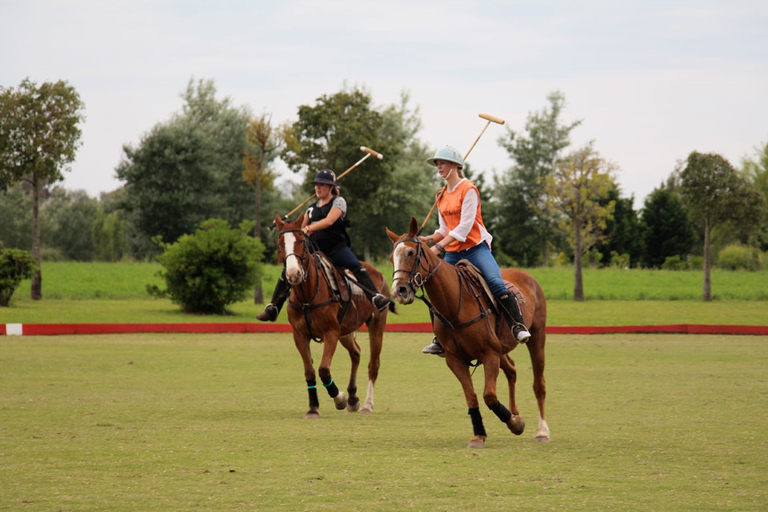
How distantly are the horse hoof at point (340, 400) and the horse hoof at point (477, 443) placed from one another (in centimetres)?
273

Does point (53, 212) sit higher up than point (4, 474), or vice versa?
point (53, 212)

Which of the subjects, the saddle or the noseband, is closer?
the noseband

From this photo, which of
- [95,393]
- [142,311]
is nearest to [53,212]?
[142,311]

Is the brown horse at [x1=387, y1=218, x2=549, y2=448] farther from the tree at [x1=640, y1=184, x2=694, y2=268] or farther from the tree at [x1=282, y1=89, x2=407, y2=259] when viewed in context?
the tree at [x1=640, y1=184, x2=694, y2=268]

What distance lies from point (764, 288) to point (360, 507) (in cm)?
3552

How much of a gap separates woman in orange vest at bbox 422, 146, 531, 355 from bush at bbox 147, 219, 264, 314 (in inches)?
707

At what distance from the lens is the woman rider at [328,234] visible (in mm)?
10998

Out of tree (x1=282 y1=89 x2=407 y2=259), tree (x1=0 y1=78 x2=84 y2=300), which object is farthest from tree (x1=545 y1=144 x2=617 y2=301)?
tree (x1=0 y1=78 x2=84 y2=300)

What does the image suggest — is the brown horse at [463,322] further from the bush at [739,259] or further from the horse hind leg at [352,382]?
the bush at [739,259]

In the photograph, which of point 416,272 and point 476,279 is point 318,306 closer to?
point 476,279

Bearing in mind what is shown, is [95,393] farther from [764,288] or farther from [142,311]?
[764,288]

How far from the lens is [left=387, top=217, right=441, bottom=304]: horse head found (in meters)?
7.48

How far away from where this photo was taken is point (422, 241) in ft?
26.1

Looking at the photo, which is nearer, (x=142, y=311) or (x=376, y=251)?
(x=142, y=311)
